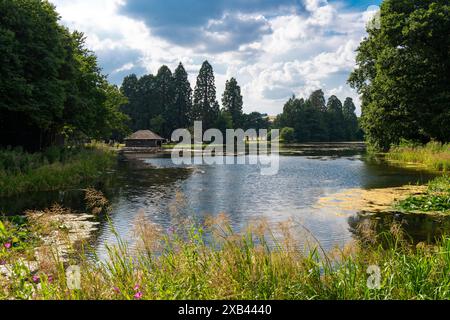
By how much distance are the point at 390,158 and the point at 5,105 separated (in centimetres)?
3758

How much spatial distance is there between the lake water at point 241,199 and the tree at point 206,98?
2662 inches

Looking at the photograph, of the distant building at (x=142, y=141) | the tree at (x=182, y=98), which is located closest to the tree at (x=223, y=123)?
the tree at (x=182, y=98)

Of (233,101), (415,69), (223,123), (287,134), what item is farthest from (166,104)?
(415,69)

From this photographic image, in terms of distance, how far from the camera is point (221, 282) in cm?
563

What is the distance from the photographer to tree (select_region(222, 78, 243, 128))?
113m

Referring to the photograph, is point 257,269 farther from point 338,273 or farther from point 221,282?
point 338,273

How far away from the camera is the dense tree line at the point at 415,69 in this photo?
29.9 metres

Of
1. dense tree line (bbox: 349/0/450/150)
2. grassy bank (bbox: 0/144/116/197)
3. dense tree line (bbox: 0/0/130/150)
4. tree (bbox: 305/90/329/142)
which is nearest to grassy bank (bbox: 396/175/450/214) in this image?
dense tree line (bbox: 349/0/450/150)

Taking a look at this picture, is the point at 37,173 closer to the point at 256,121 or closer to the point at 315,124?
the point at 315,124

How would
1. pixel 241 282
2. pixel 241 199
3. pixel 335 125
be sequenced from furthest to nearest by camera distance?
pixel 335 125 < pixel 241 199 < pixel 241 282

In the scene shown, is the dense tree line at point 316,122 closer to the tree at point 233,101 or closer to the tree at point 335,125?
the tree at point 335,125

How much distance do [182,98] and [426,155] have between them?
244 ft

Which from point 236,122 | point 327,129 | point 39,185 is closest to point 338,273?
point 39,185

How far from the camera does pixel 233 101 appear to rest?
11394cm
